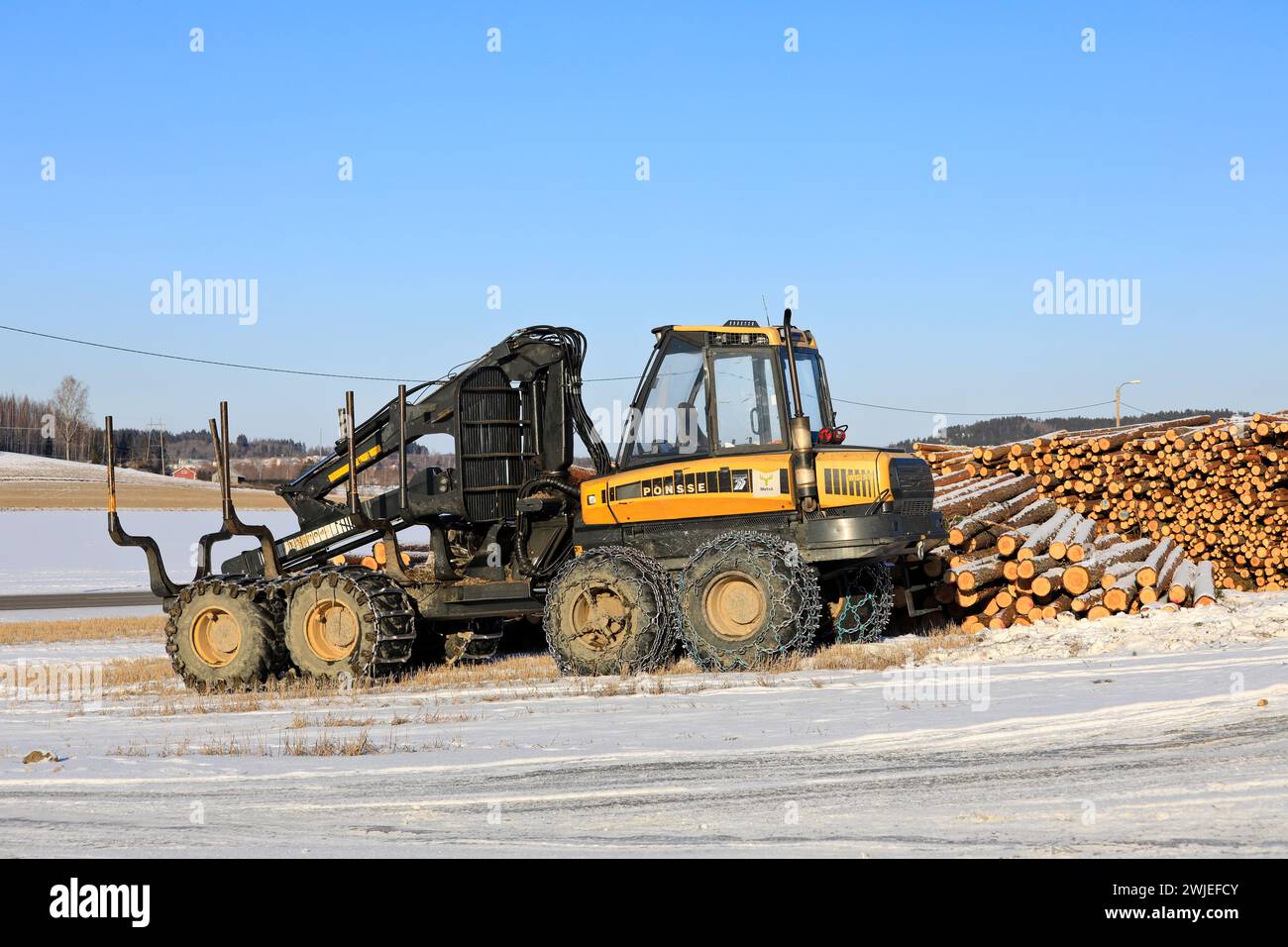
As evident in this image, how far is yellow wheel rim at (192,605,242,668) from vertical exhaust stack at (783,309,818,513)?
6203 millimetres

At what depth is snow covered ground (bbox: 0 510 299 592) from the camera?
37.2 metres

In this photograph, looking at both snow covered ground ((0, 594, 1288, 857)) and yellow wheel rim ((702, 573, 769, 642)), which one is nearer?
snow covered ground ((0, 594, 1288, 857))

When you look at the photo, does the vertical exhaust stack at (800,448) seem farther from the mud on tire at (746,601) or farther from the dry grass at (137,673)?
the dry grass at (137,673)

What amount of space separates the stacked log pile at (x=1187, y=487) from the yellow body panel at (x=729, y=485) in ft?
16.9

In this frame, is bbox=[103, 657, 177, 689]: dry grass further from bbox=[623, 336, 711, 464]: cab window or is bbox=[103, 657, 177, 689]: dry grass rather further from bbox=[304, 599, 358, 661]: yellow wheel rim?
bbox=[623, 336, 711, 464]: cab window

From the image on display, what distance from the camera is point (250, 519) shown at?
194ft

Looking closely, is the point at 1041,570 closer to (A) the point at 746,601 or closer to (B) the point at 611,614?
(A) the point at 746,601

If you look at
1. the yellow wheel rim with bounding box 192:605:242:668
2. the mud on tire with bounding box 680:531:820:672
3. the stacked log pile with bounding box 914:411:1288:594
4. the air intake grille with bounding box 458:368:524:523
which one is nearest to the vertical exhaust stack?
the mud on tire with bounding box 680:531:820:672

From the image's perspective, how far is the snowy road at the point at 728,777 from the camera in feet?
21.5

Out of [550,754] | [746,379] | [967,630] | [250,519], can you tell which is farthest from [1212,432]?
[250,519]

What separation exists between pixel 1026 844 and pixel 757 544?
21.6 feet

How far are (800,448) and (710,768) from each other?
4.72 m

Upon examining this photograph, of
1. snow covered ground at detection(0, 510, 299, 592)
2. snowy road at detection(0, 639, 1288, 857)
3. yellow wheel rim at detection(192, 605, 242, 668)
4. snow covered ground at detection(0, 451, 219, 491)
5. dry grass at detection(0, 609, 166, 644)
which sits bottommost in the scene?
snowy road at detection(0, 639, 1288, 857)
